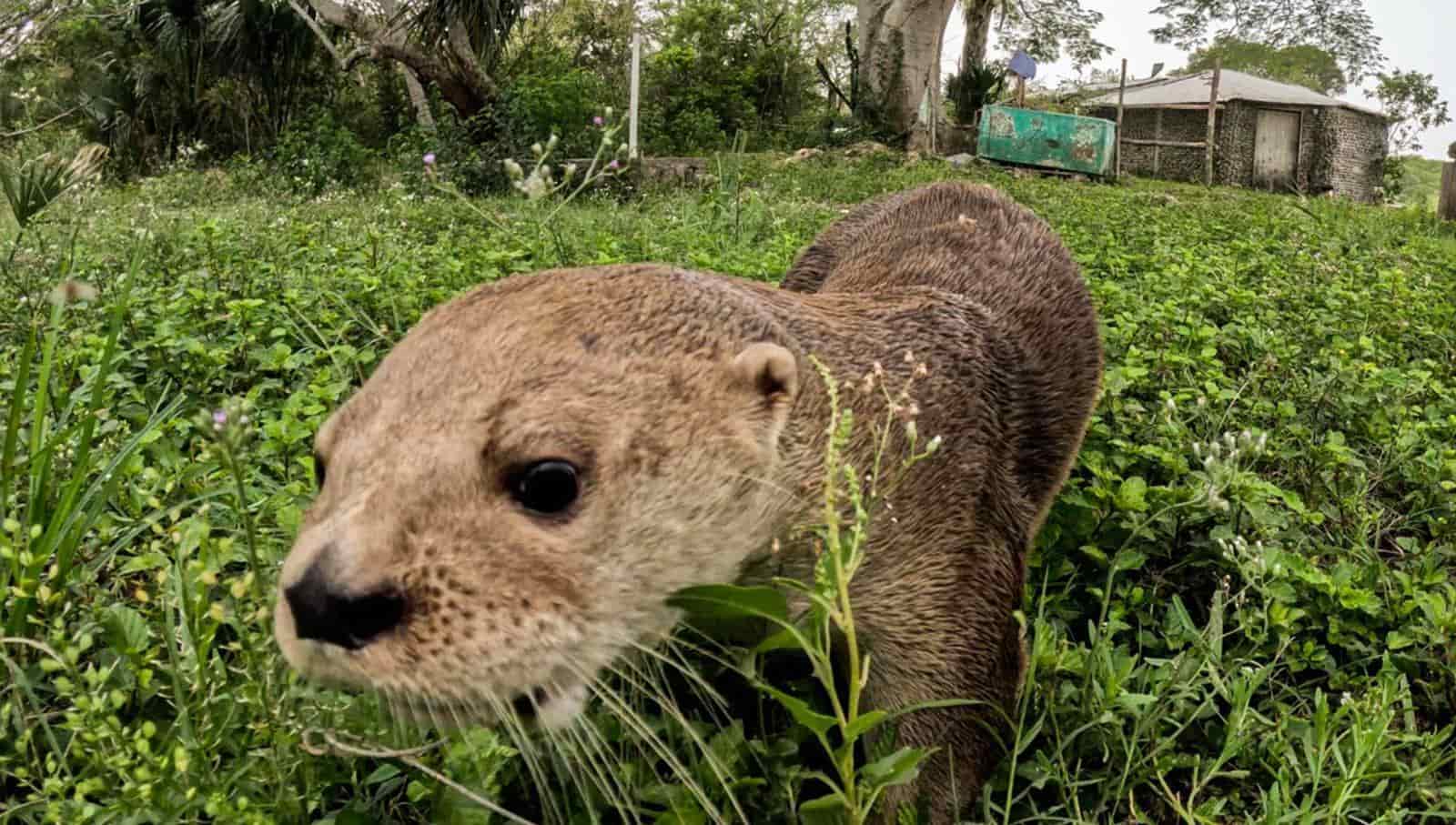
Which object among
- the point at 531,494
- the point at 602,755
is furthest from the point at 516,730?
the point at 531,494

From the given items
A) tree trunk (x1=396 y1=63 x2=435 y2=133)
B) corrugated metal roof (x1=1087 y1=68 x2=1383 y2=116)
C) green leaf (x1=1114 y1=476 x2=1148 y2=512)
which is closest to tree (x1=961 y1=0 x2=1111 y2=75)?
corrugated metal roof (x1=1087 y1=68 x2=1383 y2=116)

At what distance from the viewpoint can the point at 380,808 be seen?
60.7 inches

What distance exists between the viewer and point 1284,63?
4419cm

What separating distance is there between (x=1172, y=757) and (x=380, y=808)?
49.6 inches

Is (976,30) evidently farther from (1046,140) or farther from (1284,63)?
(1284,63)

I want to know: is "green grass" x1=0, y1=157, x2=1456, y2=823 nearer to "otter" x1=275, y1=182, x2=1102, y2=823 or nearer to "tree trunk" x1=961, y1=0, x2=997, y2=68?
"otter" x1=275, y1=182, x2=1102, y2=823

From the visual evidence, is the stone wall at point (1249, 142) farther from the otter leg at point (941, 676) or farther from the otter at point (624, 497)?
the otter leg at point (941, 676)

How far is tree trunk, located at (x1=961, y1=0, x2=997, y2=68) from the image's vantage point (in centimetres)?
2280

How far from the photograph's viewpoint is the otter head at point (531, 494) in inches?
45.7

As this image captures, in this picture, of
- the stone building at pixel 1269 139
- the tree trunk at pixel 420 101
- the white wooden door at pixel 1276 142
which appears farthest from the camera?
the white wooden door at pixel 1276 142

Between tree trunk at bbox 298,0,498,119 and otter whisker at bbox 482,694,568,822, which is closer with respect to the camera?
otter whisker at bbox 482,694,568,822

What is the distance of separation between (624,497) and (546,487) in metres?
0.11

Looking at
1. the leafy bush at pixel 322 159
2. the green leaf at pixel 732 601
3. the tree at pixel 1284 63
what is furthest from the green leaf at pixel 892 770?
the tree at pixel 1284 63

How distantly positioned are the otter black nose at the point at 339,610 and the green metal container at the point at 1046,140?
18504 millimetres
